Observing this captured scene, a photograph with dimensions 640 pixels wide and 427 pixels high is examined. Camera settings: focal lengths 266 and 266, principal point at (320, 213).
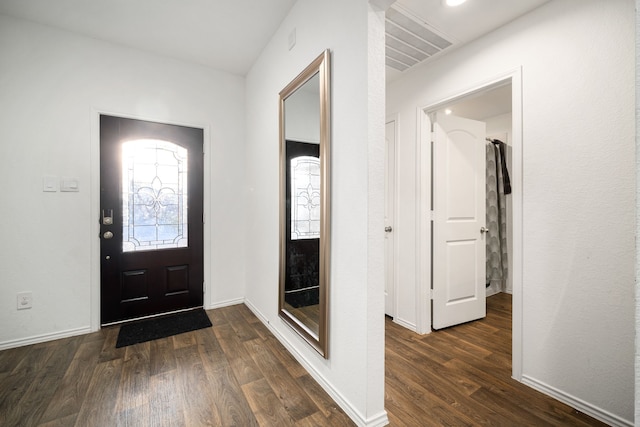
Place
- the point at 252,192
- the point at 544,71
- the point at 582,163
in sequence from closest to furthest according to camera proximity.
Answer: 1. the point at 582,163
2. the point at 544,71
3. the point at 252,192

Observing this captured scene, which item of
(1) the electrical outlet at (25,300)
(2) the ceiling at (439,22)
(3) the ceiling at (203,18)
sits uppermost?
(3) the ceiling at (203,18)

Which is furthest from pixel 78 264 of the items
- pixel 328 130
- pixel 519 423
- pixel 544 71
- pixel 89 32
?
pixel 544 71

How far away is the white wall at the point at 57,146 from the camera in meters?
2.17

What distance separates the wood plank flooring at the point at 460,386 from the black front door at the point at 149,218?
2246mm

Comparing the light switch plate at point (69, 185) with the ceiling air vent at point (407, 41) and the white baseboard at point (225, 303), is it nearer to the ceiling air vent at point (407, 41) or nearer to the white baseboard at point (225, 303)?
the white baseboard at point (225, 303)

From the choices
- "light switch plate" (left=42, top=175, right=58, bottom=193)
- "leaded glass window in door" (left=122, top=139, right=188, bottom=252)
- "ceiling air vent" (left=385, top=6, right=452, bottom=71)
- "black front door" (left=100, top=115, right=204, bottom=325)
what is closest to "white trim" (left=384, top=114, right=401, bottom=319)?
"ceiling air vent" (left=385, top=6, right=452, bottom=71)

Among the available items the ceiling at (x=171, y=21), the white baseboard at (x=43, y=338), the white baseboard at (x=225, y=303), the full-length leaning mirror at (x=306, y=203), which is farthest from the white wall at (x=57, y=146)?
the full-length leaning mirror at (x=306, y=203)

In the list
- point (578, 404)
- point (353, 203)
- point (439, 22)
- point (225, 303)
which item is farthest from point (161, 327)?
point (439, 22)

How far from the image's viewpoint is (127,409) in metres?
1.51

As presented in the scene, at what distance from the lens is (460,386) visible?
67.9 inches

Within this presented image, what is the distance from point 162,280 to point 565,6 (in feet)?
12.7

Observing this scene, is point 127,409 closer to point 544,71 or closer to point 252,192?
point 252,192

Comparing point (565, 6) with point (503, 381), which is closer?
point (565, 6)

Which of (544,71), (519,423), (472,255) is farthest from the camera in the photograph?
(472,255)
